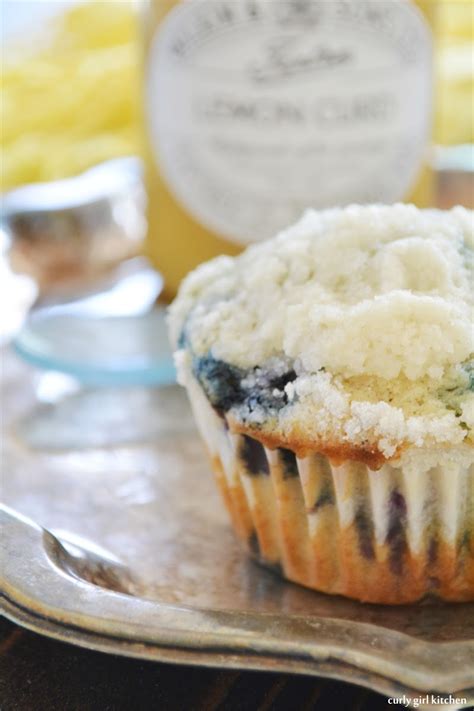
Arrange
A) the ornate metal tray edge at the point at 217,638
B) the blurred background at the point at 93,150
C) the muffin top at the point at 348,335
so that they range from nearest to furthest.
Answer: the ornate metal tray edge at the point at 217,638, the muffin top at the point at 348,335, the blurred background at the point at 93,150

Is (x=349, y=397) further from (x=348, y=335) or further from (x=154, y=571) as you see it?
(x=154, y=571)

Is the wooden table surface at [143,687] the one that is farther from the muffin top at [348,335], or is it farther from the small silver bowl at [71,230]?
the small silver bowl at [71,230]

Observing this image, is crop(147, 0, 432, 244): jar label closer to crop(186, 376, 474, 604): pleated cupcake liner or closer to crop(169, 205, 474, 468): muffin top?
crop(169, 205, 474, 468): muffin top

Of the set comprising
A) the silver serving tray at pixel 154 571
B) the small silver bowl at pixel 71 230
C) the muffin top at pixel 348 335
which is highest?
the muffin top at pixel 348 335

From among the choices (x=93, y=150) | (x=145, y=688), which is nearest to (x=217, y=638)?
(x=145, y=688)

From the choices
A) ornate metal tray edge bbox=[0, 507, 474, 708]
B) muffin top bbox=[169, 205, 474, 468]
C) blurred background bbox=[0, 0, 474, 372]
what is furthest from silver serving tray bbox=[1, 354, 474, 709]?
blurred background bbox=[0, 0, 474, 372]

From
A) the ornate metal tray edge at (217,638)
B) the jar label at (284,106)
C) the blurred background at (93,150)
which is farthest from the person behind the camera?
the blurred background at (93,150)

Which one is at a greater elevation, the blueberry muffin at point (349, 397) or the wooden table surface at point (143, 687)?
the blueberry muffin at point (349, 397)

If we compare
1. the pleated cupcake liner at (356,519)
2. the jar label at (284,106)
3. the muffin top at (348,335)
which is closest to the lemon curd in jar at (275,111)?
the jar label at (284,106)
